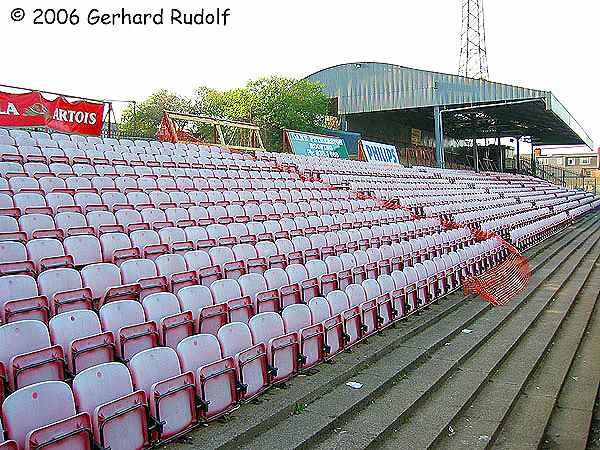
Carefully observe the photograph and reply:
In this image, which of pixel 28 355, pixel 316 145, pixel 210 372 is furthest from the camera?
pixel 316 145

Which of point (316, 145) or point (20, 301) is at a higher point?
point (316, 145)

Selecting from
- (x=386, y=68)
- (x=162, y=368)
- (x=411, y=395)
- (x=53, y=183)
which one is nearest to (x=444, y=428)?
(x=411, y=395)

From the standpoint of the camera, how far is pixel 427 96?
2889 cm

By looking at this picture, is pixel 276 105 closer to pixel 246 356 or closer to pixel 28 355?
pixel 246 356

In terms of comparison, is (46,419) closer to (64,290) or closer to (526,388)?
(64,290)

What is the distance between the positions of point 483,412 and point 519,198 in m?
19.2

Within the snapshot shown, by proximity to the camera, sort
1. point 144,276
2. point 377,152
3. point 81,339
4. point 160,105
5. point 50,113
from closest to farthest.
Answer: point 81,339
point 144,276
point 50,113
point 377,152
point 160,105

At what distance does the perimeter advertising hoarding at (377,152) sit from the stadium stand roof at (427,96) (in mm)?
5384

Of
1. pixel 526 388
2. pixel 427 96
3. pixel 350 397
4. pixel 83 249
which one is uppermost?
pixel 427 96

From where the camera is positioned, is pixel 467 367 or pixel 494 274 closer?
pixel 467 367

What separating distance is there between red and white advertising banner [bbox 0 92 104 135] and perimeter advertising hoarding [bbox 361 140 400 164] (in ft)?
39.8

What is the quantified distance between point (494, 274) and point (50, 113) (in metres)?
8.67

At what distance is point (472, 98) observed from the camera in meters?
27.6

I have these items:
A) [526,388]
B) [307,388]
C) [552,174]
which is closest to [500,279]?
[526,388]
